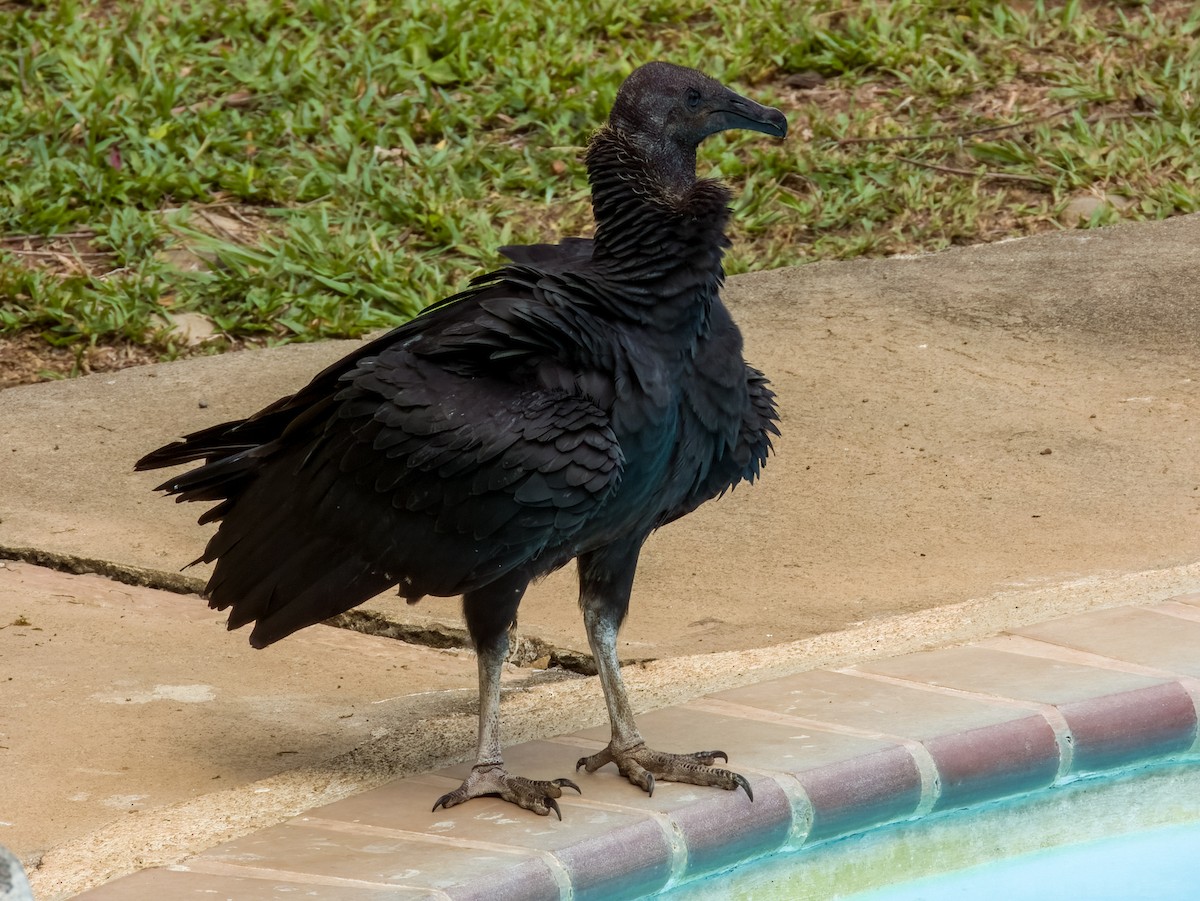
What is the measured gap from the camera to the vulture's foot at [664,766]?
304 cm

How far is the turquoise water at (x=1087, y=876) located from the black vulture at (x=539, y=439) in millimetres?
509

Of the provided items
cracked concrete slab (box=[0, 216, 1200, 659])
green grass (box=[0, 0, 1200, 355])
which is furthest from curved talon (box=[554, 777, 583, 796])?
green grass (box=[0, 0, 1200, 355])

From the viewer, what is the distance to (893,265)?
655 centimetres

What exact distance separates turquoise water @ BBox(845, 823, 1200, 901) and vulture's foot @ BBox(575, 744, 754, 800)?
14.2 inches

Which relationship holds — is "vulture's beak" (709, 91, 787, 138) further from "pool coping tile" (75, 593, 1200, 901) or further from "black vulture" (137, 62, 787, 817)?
"pool coping tile" (75, 593, 1200, 901)

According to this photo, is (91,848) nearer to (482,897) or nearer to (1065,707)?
(482,897)

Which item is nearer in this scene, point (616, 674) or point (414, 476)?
point (414, 476)

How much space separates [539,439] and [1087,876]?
140cm

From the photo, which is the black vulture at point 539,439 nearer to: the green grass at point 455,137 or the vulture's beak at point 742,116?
the vulture's beak at point 742,116

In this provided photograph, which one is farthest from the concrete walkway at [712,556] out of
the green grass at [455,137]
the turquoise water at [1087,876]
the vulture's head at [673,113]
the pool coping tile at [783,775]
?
the vulture's head at [673,113]

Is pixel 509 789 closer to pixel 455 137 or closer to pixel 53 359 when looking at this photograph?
pixel 53 359

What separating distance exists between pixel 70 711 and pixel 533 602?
121cm

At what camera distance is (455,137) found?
304 inches

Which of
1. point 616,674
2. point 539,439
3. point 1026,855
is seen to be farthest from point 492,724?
point 1026,855
